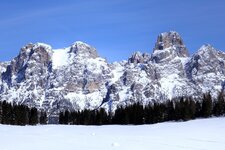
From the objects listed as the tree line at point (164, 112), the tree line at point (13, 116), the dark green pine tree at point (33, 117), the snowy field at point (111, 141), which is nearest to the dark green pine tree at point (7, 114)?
the tree line at point (13, 116)

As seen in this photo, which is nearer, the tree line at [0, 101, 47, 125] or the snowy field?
the snowy field

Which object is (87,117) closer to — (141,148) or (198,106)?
(198,106)

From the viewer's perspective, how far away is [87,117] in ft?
553

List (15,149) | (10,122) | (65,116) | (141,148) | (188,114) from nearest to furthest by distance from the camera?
(15,149)
(141,148)
(188,114)
(10,122)
(65,116)

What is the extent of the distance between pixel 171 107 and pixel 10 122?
164 ft

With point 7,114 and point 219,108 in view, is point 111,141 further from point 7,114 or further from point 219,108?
point 7,114

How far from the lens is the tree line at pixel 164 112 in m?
127

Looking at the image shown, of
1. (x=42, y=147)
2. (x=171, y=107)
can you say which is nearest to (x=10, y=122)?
(x=171, y=107)

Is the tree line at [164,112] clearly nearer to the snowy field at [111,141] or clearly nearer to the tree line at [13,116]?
the tree line at [13,116]

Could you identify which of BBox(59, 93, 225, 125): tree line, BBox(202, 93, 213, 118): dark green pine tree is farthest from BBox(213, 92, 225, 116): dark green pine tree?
BBox(202, 93, 213, 118): dark green pine tree

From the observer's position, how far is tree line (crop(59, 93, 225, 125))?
127438 mm

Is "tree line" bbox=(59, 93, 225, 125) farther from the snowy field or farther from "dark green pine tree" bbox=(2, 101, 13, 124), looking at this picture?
Result: the snowy field

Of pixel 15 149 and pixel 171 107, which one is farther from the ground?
pixel 171 107

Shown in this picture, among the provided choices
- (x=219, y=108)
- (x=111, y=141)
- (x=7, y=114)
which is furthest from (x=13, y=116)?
(x=111, y=141)
